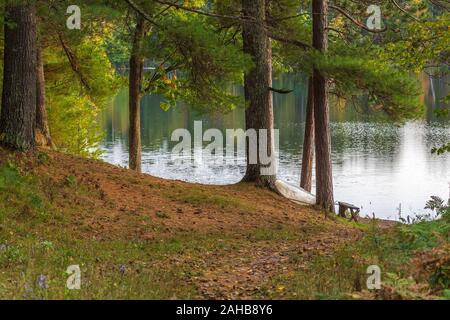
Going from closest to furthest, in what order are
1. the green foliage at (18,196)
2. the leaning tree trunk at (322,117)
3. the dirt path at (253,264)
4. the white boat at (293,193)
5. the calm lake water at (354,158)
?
the dirt path at (253,264)
the green foliage at (18,196)
the leaning tree trunk at (322,117)
the white boat at (293,193)
the calm lake water at (354,158)

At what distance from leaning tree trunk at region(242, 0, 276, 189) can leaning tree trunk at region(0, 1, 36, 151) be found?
18.2 ft

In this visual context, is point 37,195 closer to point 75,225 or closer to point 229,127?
point 75,225

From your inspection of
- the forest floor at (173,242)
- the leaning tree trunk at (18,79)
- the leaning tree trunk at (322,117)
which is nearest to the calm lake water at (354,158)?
the leaning tree trunk at (322,117)

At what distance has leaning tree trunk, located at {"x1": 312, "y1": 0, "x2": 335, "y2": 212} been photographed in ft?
51.1

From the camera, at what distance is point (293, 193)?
1614cm

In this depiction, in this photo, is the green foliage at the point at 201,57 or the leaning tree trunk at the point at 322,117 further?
the leaning tree trunk at the point at 322,117

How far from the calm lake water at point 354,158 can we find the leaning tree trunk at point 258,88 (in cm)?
294

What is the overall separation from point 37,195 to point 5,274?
14.7 feet

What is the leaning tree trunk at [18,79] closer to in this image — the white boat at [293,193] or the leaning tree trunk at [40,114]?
the leaning tree trunk at [40,114]

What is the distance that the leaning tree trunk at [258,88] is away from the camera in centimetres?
1501

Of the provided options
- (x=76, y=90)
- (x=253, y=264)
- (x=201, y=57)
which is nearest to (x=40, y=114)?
(x=76, y=90)

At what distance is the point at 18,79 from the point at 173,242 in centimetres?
491

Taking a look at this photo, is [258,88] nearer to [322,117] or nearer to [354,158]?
[322,117]
